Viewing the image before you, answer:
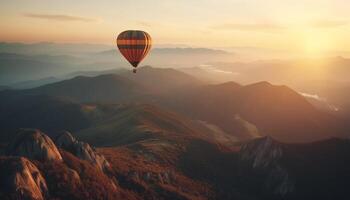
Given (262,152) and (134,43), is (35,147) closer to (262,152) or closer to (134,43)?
(134,43)

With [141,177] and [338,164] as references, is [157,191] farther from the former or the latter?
[338,164]

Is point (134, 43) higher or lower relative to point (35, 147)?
higher

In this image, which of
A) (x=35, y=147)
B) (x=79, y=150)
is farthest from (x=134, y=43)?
(x=35, y=147)

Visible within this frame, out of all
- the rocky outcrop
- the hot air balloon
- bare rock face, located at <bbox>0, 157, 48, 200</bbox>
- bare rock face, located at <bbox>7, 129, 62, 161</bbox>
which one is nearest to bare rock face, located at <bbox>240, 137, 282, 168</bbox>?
the rocky outcrop

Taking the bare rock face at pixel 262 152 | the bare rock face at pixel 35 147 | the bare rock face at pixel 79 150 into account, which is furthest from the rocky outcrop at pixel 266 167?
the bare rock face at pixel 35 147

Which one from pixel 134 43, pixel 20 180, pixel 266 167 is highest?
pixel 134 43

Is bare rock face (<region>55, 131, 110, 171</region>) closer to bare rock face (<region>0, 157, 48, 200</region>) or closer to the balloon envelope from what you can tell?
bare rock face (<region>0, 157, 48, 200</region>)

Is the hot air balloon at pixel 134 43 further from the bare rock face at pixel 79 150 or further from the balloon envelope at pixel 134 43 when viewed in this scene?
the bare rock face at pixel 79 150
